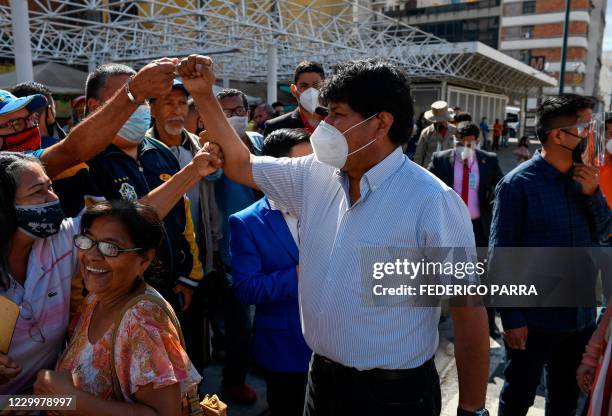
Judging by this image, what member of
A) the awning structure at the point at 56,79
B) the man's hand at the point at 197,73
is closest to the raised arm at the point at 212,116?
the man's hand at the point at 197,73

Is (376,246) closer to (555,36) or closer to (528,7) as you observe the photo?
(555,36)

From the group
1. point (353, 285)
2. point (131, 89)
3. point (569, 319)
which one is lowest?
point (569, 319)

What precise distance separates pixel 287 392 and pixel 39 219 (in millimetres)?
1387

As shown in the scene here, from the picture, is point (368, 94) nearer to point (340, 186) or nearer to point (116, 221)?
point (340, 186)

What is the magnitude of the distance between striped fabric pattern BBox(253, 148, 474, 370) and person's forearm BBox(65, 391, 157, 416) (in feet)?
2.11

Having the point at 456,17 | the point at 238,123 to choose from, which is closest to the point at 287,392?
the point at 238,123

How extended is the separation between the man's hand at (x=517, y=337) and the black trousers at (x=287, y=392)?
43.3 inches

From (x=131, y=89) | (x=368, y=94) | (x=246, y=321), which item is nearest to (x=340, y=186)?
(x=368, y=94)

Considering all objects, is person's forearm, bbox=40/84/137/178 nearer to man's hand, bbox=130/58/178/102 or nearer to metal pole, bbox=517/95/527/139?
man's hand, bbox=130/58/178/102

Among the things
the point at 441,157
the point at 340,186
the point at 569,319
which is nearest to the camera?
the point at 340,186

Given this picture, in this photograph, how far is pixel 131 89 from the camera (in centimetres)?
202

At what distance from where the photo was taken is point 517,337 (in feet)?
8.43

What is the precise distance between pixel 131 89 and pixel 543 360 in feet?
8.07

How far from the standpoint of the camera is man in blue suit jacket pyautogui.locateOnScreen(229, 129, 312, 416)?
7.64 ft
